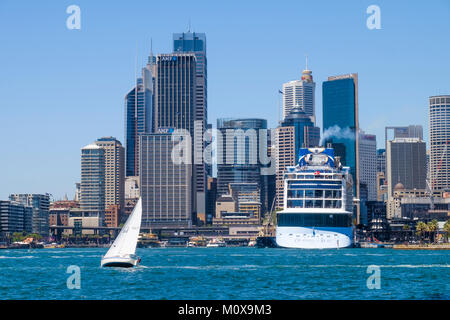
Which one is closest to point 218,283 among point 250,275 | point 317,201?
point 250,275

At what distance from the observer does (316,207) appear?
182 metres

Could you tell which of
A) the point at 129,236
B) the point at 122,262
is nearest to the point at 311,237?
the point at 122,262

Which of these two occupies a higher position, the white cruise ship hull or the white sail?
the white sail

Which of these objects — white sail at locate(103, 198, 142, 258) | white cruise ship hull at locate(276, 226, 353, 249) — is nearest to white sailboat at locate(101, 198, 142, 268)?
white sail at locate(103, 198, 142, 258)

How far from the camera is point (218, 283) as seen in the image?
6269cm

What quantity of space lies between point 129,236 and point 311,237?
89247mm

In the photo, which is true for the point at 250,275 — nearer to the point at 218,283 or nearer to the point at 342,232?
the point at 218,283

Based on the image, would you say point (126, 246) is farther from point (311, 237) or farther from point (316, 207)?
point (316, 207)

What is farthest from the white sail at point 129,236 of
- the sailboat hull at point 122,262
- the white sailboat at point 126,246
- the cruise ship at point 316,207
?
the cruise ship at point 316,207

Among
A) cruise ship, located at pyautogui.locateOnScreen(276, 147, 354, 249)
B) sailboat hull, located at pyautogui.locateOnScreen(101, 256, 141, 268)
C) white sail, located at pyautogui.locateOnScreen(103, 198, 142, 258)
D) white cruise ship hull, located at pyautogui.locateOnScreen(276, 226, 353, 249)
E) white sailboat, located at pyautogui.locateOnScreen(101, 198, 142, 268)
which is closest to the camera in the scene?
white sail, located at pyautogui.locateOnScreen(103, 198, 142, 258)

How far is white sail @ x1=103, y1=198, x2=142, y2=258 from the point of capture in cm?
8094

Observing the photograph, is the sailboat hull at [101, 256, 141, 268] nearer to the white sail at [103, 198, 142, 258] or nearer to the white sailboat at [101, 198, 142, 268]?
the white sailboat at [101, 198, 142, 268]

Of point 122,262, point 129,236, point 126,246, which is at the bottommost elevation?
point 122,262
